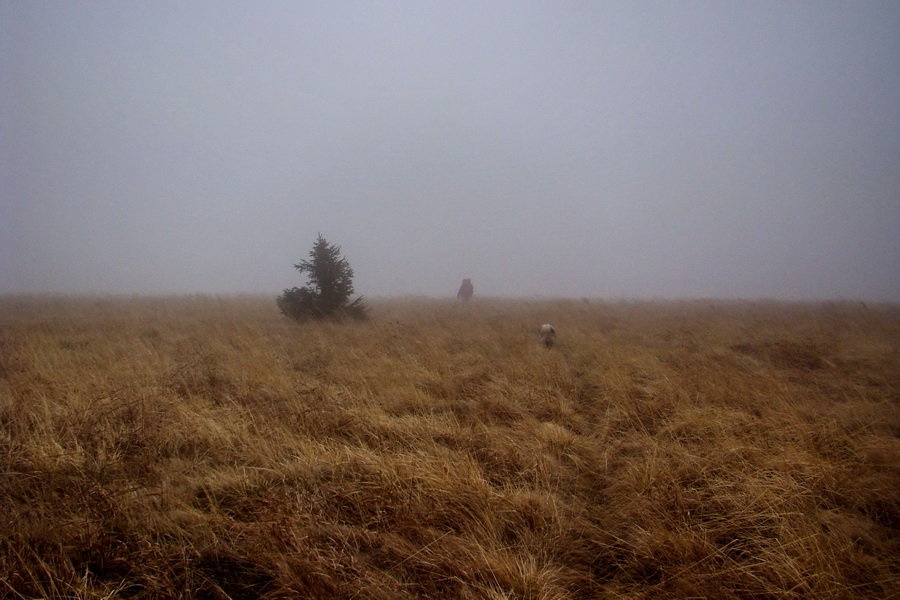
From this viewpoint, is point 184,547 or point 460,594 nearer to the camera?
point 460,594

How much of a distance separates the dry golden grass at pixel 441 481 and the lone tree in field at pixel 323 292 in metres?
6.09

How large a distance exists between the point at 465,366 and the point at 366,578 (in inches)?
165

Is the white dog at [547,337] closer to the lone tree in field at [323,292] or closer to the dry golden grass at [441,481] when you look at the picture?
the dry golden grass at [441,481]

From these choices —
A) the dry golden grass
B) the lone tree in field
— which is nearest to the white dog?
the dry golden grass

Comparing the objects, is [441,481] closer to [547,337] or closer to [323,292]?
[547,337]

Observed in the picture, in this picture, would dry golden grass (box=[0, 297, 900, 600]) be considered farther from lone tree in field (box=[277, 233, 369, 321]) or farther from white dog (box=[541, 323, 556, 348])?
lone tree in field (box=[277, 233, 369, 321])

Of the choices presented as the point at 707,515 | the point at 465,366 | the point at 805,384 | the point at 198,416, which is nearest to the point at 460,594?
the point at 707,515

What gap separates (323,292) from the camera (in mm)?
11969

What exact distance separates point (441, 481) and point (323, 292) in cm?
1058

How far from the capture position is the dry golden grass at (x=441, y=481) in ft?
5.57

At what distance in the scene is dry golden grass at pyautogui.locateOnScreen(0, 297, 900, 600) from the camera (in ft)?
5.57

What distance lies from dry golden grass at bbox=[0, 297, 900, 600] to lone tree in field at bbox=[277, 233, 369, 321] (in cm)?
609

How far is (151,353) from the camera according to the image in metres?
5.71

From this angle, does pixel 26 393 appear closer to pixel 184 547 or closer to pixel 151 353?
pixel 151 353
